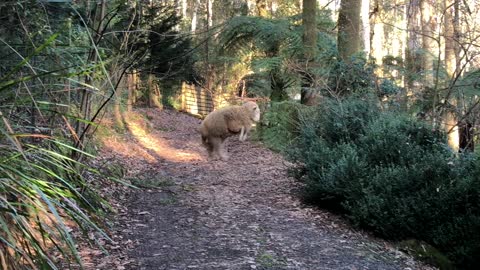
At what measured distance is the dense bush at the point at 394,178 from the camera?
6.13 metres

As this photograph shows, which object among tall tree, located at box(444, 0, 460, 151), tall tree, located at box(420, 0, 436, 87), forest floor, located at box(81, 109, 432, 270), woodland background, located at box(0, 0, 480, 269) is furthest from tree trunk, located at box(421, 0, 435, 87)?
forest floor, located at box(81, 109, 432, 270)

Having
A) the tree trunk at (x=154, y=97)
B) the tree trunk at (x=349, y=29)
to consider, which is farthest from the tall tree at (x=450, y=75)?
the tree trunk at (x=154, y=97)

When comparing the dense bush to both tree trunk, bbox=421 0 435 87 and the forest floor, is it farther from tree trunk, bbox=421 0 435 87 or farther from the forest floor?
tree trunk, bbox=421 0 435 87

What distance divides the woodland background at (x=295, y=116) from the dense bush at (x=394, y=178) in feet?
0.06

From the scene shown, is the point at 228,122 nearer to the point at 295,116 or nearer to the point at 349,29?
the point at 295,116

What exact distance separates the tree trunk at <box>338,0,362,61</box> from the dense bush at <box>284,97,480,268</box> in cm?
388

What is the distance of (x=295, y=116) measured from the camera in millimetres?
13406

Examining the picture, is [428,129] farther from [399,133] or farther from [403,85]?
[403,85]

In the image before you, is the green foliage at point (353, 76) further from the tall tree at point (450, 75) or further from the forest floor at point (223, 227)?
the forest floor at point (223, 227)

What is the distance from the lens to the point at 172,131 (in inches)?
760

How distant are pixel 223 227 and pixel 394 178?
100 inches

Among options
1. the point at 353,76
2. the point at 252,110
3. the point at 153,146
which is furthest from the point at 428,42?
the point at 153,146

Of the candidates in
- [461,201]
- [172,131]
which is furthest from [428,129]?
[172,131]

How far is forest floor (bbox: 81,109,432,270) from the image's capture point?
5031 mm
